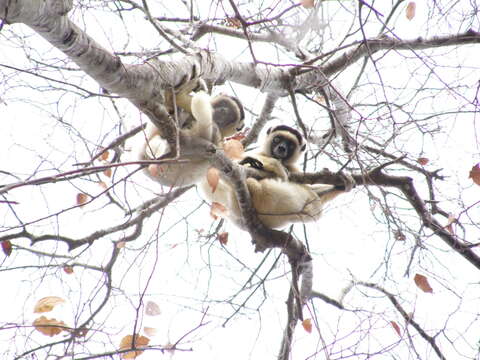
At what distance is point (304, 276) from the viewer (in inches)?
189

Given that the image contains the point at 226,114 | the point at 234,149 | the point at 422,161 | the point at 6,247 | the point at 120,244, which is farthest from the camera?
the point at 226,114

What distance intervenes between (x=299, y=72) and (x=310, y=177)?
100 cm

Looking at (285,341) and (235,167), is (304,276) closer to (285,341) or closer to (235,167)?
(285,341)

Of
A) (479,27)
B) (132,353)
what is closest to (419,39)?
(479,27)

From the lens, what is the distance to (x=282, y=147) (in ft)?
18.7

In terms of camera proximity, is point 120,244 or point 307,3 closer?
point 307,3

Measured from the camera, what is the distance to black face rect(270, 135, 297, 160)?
18.7ft

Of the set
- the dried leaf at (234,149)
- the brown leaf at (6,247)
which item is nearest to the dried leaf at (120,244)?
→ the brown leaf at (6,247)

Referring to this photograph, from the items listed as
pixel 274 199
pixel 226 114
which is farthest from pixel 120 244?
pixel 226 114

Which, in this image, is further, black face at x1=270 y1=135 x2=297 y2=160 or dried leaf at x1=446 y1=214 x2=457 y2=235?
black face at x1=270 y1=135 x2=297 y2=160

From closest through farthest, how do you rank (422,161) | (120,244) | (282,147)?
1. (120,244)
2. (422,161)
3. (282,147)

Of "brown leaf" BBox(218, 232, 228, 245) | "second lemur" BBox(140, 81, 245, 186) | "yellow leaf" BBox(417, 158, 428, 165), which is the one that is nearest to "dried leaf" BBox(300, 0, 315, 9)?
"second lemur" BBox(140, 81, 245, 186)

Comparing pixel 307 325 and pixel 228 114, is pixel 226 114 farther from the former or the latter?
pixel 307 325

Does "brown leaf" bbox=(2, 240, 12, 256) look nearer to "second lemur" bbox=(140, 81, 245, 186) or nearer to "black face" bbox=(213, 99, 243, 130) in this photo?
"second lemur" bbox=(140, 81, 245, 186)
